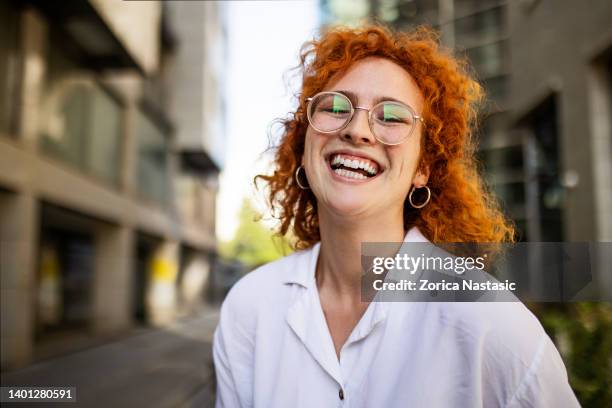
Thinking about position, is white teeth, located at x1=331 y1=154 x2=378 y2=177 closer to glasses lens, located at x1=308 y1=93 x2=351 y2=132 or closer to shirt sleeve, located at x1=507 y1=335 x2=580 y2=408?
glasses lens, located at x1=308 y1=93 x2=351 y2=132

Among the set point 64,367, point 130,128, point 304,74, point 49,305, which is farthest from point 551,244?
point 49,305

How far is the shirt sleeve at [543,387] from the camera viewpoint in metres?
1.14

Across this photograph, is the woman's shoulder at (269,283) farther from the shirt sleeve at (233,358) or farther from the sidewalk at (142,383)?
the sidewalk at (142,383)

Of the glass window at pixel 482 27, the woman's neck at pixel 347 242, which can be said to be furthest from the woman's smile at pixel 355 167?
the glass window at pixel 482 27

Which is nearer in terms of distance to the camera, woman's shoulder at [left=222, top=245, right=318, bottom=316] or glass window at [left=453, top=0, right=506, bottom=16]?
woman's shoulder at [left=222, top=245, right=318, bottom=316]

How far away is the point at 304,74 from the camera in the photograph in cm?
166

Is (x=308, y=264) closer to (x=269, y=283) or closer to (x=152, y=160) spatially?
(x=269, y=283)

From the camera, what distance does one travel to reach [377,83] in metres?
1.42

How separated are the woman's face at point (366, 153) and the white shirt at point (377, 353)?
0.20 metres

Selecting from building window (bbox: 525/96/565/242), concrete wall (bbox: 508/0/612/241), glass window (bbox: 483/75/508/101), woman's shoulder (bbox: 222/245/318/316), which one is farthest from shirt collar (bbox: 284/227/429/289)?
building window (bbox: 525/96/565/242)

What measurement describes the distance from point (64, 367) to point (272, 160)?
8.33 ft

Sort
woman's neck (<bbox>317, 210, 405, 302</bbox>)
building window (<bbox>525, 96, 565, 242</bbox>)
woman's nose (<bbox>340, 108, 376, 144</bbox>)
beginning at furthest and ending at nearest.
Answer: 1. building window (<bbox>525, 96, 565, 242</bbox>)
2. woman's neck (<bbox>317, 210, 405, 302</bbox>)
3. woman's nose (<bbox>340, 108, 376, 144</bbox>)

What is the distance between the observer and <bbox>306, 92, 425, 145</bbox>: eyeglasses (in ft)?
4.53

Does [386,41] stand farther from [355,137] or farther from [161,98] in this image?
[161,98]
